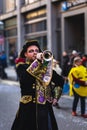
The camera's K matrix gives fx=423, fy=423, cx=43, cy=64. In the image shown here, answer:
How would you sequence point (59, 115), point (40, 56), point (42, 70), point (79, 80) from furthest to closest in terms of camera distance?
point (59, 115) → point (79, 80) → point (42, 70) → point (40, 56)

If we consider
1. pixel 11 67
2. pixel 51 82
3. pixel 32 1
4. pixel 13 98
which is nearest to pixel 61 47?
pixel 32 1

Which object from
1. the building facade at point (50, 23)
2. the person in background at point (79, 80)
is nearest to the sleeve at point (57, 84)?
the person in background at point (79, 80)

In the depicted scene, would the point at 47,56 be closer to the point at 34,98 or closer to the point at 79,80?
the point at 34,98

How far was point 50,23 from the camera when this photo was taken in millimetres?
25719

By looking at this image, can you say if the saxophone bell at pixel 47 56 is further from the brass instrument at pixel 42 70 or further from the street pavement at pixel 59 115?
the street pavement at pixel 59 115

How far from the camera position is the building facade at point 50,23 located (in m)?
23.8

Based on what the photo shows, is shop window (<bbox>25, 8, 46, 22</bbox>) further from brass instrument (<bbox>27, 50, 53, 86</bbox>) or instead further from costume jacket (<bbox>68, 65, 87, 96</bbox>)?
brass instrument (<bbox>27, 50, 53, 86</bbox>)

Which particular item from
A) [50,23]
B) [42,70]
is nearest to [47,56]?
[42,70]

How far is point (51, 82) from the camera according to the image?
4.97 m

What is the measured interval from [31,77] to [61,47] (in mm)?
20653

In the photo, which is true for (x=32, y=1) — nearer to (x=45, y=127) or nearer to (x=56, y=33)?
(x=56, y=33)

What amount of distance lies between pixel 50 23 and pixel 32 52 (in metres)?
21.0

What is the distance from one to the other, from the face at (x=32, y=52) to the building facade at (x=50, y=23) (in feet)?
55.7

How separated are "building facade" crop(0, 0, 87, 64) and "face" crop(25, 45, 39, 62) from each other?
16965 mm
